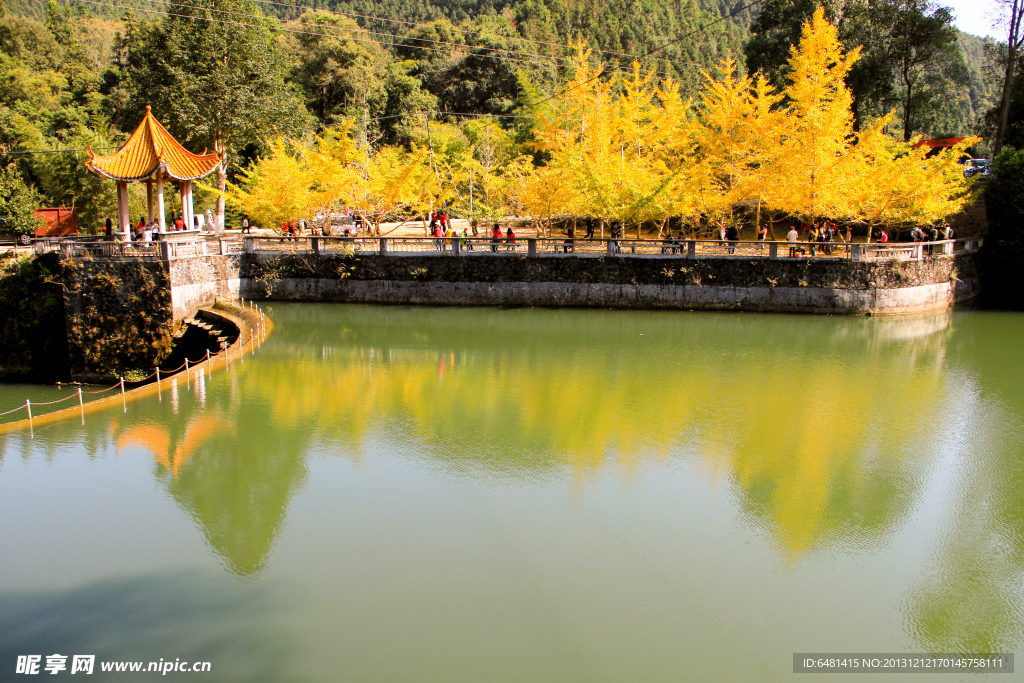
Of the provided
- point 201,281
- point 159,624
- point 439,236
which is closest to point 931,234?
point 439,236

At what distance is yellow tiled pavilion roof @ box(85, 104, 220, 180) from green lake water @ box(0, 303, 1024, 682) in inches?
373

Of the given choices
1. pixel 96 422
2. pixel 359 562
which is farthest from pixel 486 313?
pixel 359 562

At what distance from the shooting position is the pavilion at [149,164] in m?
22.6

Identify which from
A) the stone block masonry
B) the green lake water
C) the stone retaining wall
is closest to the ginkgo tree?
the stone block masonry

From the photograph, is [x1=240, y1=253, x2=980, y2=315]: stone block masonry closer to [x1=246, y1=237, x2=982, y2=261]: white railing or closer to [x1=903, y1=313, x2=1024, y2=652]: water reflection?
[x1=246, y1=237, x2=982, y2=261]: white railing

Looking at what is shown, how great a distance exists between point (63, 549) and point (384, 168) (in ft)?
74.3

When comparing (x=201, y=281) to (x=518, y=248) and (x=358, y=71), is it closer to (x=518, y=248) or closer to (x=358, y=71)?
(x=518, y=248)

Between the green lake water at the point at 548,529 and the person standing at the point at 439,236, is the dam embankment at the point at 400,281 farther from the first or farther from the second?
the green lake water at the point at 548,529

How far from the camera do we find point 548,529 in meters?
9.51

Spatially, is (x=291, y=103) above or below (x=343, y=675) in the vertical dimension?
above

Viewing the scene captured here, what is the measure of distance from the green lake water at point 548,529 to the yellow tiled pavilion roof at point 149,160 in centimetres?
947

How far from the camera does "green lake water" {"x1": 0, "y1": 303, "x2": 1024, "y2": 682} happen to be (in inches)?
290

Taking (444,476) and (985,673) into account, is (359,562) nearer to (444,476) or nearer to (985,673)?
(444,476)

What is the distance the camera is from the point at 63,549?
29.8 feet
